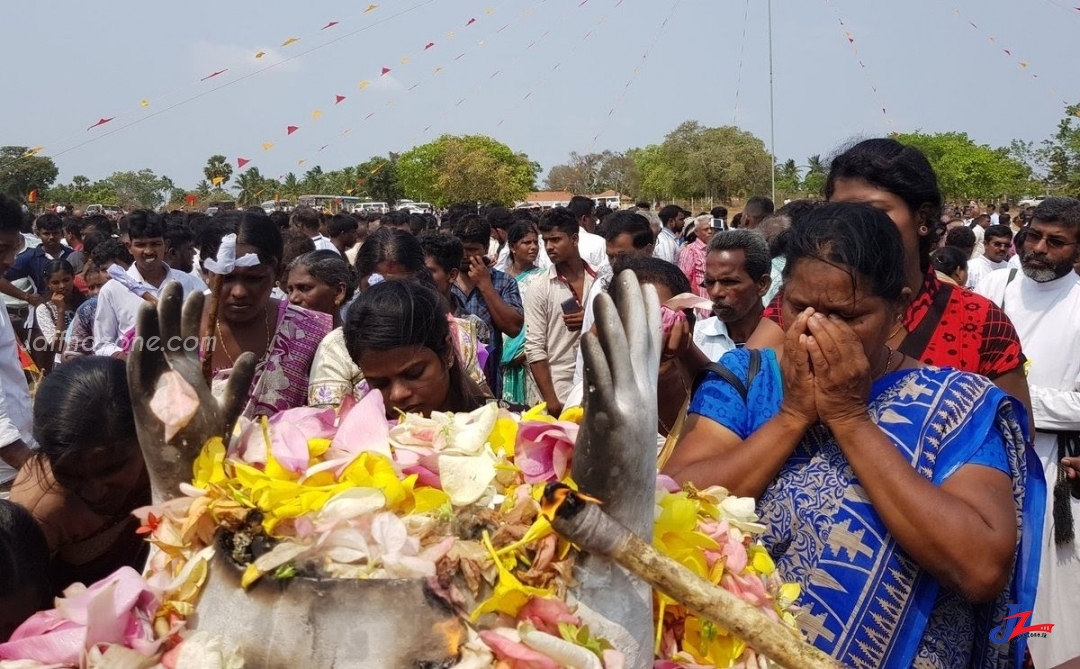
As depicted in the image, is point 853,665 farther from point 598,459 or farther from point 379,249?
point 379,249

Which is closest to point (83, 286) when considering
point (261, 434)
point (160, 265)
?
point (160, 265)

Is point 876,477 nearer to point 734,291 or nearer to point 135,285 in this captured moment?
point 734,291

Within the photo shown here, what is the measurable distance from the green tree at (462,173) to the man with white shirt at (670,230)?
109 ft

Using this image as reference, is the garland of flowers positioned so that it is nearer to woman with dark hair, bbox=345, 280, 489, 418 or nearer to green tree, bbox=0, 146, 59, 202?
woman with dark hair, bbox=345, 280, 489, 418

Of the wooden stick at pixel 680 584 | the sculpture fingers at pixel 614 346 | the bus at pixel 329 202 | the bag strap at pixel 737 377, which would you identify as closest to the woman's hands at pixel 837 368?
the bag strap at pixel 737 377

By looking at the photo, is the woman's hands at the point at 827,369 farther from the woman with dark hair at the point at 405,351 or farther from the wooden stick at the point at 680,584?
the woman with dark hair at the point at 405,351

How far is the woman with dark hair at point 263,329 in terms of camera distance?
Answer: 4.01m

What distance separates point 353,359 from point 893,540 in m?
1.76

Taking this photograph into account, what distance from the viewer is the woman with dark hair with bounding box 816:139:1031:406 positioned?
279 cm

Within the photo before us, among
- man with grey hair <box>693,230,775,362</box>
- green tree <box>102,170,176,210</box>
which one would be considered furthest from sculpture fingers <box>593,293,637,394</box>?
green tree <box>102,170,176,210</box>

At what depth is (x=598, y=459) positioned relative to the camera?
1402 mm

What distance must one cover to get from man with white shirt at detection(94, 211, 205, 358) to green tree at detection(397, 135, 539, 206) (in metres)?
41.4

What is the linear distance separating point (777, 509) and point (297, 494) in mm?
1180

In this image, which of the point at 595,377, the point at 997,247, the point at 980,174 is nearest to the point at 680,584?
the point at 595,377
